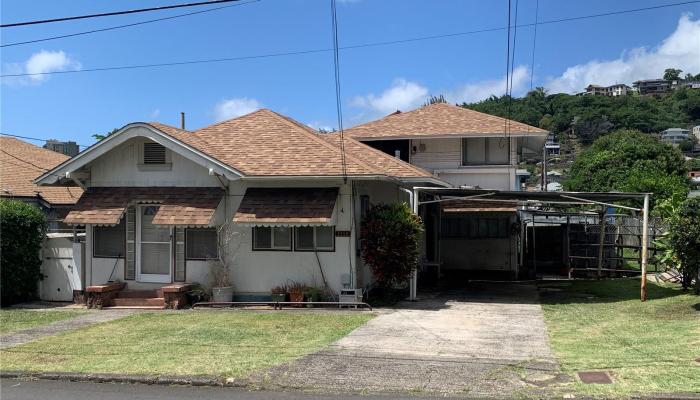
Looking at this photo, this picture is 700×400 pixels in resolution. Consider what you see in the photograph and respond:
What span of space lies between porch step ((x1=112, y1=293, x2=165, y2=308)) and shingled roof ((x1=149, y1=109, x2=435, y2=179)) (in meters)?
3.74

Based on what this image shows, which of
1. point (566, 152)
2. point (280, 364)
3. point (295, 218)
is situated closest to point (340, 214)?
point (295, 218)

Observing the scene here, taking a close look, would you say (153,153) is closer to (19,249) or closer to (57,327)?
(19,249)

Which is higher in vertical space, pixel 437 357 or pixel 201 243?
pixel 201 243

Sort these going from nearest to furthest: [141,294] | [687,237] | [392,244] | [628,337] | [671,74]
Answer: [628,337] < [687,237] < [392,244] < [141,294] < [671,74]

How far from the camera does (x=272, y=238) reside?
14.5 metres

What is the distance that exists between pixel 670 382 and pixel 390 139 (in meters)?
16.4

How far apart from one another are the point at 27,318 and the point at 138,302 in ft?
8.13

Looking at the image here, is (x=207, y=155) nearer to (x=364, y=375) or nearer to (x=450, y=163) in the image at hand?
(x=364, y=375)

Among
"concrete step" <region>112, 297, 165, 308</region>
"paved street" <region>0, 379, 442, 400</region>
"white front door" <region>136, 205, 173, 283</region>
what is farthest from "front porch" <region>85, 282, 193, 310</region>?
"paved street" <region>0, 379, 442, 400</region>

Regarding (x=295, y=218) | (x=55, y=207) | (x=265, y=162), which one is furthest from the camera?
(x=55, y=207)

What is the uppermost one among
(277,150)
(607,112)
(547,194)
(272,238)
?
(607,112)

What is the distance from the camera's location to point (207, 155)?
45.4 feet

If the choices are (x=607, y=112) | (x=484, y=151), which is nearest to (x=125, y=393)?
(x=484, y=151)

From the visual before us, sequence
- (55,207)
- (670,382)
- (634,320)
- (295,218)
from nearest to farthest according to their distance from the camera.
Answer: (670,382) → (634,320) → (295,218) → (55,207)
